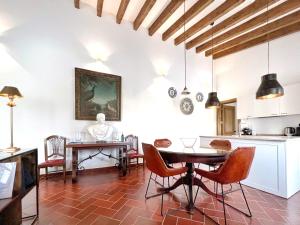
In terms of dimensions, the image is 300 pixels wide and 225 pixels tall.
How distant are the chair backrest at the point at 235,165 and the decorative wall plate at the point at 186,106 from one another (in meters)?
3.63

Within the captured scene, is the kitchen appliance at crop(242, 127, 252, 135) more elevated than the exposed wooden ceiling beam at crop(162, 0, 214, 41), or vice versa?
the exposed wooden ceiling beam at crop(162, 0, 214, 41)

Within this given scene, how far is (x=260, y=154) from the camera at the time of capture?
2762 mm

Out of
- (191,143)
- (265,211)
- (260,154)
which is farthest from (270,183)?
(191,143)

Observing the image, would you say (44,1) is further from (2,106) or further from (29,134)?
(29,134)

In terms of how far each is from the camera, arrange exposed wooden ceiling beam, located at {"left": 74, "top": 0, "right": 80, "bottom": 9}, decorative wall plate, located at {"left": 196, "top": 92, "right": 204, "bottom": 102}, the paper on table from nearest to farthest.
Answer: the paper on table
exposed wooden ceiling beam, located at {"left": 74, "top": 0, "right": 80, "bottom": 9}
decorative wall plate, located at {"left": 196, "top": 92, "right": 204, "bottom": 102}

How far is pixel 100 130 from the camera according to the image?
149 inches

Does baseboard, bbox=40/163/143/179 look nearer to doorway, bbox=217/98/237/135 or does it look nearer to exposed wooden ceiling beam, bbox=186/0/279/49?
doorway, bbox=217/98/237/135

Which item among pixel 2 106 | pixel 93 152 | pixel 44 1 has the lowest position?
A: pixel 93 152

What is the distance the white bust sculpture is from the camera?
3748 mm

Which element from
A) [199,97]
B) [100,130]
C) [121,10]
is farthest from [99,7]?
[199,97]

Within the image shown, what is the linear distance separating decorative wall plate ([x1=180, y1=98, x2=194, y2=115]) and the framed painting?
219 centimetres

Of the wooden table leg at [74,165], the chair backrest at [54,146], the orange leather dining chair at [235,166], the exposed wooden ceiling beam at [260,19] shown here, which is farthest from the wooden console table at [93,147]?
the exposed wooden ceiling beam at [260,19]

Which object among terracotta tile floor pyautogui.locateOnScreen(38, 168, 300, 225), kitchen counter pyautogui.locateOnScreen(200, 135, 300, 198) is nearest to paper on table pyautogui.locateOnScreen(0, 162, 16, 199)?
terracotta tile floor pyautogui.locateOnScreen(38, 168, 300, 225)

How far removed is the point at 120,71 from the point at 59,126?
2.01 m
